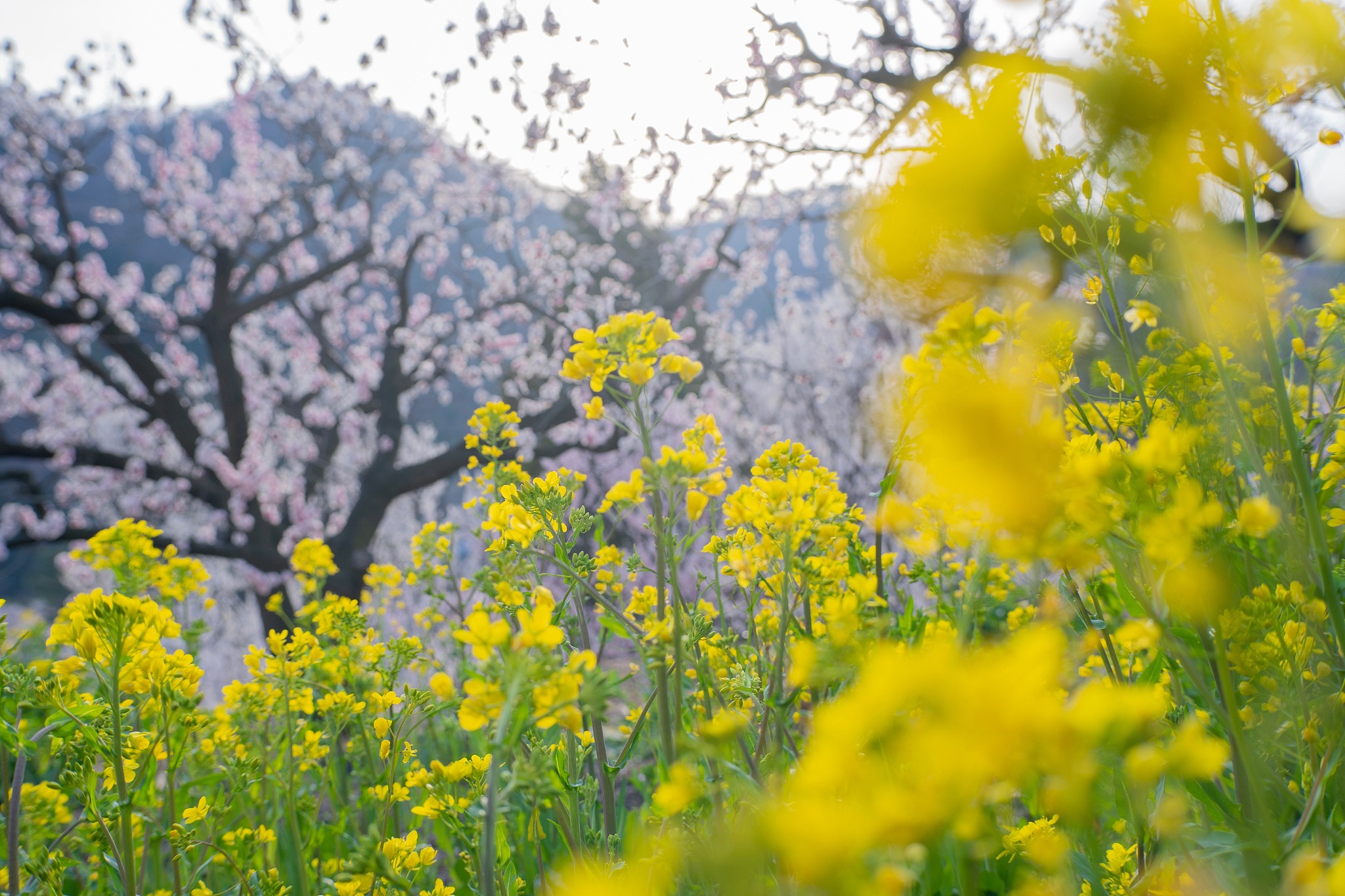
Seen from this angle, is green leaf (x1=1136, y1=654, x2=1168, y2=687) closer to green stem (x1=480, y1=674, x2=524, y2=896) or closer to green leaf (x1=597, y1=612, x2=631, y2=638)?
green leaf (x1=597, y1=612, x2=631, y2=638)

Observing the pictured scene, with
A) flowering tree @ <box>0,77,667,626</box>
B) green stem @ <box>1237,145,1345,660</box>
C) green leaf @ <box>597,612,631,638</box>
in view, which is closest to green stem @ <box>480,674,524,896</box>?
green leaf @ <box>597,612,631,638</box>

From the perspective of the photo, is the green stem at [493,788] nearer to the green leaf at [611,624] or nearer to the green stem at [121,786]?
the green leaf at [611,624]

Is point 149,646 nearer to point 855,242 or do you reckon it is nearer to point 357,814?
point 357,814

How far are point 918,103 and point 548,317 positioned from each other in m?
4.27

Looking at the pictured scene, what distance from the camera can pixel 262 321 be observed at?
10.0 metres

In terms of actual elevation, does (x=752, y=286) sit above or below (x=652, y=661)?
above

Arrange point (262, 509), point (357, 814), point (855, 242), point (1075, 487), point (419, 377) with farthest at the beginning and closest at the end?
point (419, 377) < point (262, 509) < point (855, 242) < point (357, 814) < point (1075, 487)

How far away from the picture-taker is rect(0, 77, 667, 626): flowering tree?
721 cm

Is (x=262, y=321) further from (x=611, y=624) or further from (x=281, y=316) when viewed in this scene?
(x=611, y=624)

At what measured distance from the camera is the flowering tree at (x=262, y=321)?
721 cm

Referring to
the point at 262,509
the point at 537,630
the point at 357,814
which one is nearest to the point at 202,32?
the point at 262,509

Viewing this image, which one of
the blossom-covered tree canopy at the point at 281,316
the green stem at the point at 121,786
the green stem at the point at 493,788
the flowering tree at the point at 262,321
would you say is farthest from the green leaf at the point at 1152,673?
the blossom-covered tree canopy at the point at 281,316

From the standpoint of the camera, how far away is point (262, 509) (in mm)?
7461

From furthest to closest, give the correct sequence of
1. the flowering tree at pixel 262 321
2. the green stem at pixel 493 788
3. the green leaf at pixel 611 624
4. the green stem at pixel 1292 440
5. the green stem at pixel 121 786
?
the flowering tree at pixel 262 321, the green leaf at pixel 611 624, the green stem at pixel 121 786, the green stem at pixel 1292 440, the green stem at pixel 493 788
